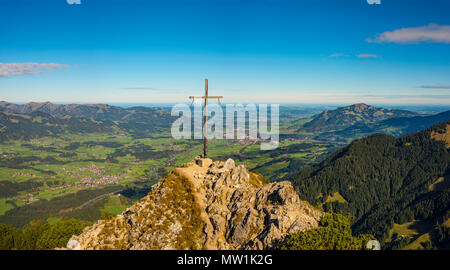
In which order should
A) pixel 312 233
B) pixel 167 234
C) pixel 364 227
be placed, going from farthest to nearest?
pixel 364 227 < pixel 167 234 < pixel 312 233

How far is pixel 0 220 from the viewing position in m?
199

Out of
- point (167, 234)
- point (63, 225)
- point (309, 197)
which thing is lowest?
point (309, 197)

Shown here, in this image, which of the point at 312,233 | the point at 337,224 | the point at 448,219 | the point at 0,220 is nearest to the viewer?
the point at 312,233

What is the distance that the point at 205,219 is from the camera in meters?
36.7

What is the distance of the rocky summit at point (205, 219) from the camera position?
110 feet

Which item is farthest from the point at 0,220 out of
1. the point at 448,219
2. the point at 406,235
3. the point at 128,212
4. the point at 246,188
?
the point at 448,219

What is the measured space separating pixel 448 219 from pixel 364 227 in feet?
150

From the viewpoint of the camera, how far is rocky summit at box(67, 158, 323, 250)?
110ft

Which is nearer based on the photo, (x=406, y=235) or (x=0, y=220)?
(x=406, y=235)

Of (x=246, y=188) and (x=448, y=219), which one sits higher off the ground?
(x=246, y=188)
